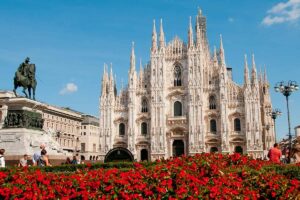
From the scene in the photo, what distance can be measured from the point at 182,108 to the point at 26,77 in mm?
33104

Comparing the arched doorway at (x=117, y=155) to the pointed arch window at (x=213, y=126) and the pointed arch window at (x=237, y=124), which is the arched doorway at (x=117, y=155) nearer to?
the pointed arch window at (x=213, y=126)

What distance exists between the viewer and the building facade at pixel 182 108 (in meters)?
48.1

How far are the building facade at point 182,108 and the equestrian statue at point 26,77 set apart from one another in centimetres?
3043

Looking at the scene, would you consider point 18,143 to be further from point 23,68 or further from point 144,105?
point 144,105

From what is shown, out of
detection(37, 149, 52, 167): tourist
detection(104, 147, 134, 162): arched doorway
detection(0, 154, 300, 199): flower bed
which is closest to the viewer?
detection(0, 154, 300, 199): flower bed

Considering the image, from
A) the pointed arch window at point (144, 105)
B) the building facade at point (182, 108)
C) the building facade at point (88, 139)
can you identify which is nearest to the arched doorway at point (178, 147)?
the building facade at point (182, 108)

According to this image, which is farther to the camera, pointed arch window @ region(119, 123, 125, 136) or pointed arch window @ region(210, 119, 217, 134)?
pointed arch window @ region(119, 123, 125, 136)

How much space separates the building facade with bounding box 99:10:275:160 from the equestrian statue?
99.8 ft

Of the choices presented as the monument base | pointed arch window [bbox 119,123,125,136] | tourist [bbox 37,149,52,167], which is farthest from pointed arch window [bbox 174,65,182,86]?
tourist [bbox 37,149,52,167]

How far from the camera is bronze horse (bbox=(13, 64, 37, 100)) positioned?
1972 centimetres

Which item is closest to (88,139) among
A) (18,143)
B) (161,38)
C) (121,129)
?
(121,129)

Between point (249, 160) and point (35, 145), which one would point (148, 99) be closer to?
point (35, 145)

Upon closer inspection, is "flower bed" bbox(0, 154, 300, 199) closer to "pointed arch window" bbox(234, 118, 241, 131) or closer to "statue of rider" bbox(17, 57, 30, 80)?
"statue of rider" bbox(17, 57, 30, 80)

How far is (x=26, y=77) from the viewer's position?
20000 millimetres
